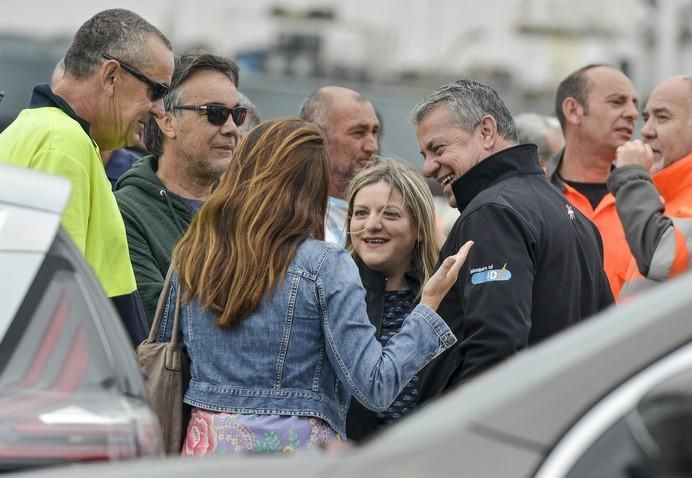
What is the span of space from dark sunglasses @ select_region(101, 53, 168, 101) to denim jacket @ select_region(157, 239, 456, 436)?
1.39 metres

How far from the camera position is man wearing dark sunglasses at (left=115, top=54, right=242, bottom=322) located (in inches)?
221

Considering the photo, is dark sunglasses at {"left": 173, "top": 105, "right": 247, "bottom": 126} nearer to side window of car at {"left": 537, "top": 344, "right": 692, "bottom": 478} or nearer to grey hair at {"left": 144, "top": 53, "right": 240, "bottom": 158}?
grey hair at {"left": 144, "top": 53, "right": 240, "bottom": 158}

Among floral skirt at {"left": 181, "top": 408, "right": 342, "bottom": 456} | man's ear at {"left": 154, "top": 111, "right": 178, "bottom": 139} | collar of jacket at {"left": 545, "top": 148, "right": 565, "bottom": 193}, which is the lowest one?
floral skirt at {"left": 181, "top": 408, "right": 342, "bottom": 456}

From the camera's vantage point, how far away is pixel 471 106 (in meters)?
4.91

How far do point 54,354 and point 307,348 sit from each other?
4.73 ft

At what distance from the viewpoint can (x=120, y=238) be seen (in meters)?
4.52

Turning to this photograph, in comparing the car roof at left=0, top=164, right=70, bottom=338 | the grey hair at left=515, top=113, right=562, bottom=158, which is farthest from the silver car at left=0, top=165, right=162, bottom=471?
the grey hair at left=515, top=113, right=562, bottom=158

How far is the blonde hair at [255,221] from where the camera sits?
395cm

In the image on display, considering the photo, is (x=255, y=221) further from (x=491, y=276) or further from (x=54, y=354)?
(x=54, y=354)

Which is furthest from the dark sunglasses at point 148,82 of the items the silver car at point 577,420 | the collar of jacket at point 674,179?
the silver car at point 577,420

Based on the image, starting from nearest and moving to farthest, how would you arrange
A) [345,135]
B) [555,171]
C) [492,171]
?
[492,171] < [345,135] < [555,171]

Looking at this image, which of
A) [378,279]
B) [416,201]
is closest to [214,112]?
[416,201]

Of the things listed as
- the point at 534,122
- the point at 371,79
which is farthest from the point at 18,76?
the point at 534,122

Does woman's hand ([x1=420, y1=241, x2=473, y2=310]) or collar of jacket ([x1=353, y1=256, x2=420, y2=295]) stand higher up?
woman's hand ([x1=420, y1=241, x2=473, y2=310])
